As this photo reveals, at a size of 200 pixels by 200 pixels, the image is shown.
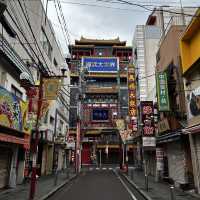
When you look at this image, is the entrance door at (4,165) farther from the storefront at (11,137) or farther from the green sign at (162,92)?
the green sign at (162,92)

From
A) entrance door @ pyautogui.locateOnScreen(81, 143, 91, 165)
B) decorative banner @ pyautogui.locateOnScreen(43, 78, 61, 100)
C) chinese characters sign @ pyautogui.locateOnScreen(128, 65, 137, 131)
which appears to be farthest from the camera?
entrance door @ pyautogui.locateOnScreen(81, 143, 91, 165)

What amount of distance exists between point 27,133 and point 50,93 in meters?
6.00

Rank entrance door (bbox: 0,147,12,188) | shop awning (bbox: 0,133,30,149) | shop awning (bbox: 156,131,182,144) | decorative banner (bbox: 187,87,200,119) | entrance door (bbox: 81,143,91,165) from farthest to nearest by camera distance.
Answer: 1. entrance door (bbox: 81,143,91,165)
2. entrance door (bbox: 0,147,12,188)
3. shop awning (bbox: 156,131,182,144)
4. decorative banner (bbox: 187,87,200,119)
5. shop awning (bbox: 0,133,30,149)

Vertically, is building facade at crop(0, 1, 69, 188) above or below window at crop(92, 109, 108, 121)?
below

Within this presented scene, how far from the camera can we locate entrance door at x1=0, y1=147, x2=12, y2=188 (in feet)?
52.4

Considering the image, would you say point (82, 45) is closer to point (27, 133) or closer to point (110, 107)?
point (110, 107)

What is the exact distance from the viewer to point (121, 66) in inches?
2795

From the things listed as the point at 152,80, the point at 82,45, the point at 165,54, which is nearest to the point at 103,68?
the point at 82,45

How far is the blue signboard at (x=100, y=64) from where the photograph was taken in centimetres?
6875

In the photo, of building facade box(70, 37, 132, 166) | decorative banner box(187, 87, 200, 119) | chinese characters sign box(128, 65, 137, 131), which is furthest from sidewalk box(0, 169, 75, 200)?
building facade box(70, 37, 132, 166)

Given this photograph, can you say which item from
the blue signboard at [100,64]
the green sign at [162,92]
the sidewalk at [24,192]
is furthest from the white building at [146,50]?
the blue signboard at [100,64]

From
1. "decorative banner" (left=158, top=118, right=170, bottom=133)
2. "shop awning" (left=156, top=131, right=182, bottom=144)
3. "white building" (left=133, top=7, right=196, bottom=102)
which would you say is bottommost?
"shop awning" (left=156, top=131, right=182, bottom=144)

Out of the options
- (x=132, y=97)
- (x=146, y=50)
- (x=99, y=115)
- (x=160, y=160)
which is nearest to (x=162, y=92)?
(x=160, y=160)

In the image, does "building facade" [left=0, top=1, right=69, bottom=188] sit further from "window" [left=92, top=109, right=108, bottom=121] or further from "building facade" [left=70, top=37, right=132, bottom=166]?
"window" [left=92, top=109, right=108, bottom=121]
